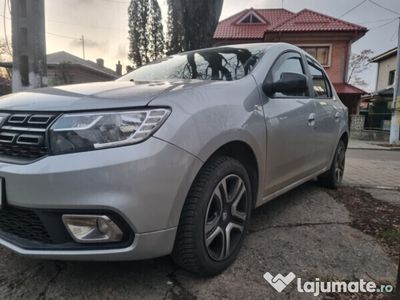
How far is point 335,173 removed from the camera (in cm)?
452

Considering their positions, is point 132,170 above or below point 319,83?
below

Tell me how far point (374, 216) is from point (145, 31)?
3126 centimetres

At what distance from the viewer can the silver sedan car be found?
1782mm

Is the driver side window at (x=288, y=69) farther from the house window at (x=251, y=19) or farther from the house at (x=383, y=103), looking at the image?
the house window at (x=251, y=19)

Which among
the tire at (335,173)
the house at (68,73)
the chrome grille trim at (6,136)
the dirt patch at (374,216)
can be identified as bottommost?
the dirt patch at (374,216)

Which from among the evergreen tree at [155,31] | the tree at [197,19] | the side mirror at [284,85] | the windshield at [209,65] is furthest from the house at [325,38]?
the side mirror at [284,85]

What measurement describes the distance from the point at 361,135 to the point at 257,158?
20147mm

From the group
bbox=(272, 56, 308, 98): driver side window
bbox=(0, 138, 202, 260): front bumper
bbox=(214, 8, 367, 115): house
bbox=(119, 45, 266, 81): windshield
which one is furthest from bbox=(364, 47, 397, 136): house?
bbox=(0, 138, 202, 260): front bumper

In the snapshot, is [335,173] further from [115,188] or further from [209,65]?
[115,188]

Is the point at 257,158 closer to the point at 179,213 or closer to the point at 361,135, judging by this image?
the point at 179,213

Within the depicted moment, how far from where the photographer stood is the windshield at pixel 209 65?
2844mm

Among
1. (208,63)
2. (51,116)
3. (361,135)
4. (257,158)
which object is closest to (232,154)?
(257,158)

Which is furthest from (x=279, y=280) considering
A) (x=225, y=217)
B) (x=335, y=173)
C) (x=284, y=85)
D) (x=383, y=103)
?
(x=383, y=103)

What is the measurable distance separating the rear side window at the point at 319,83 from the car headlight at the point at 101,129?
8.13ft
